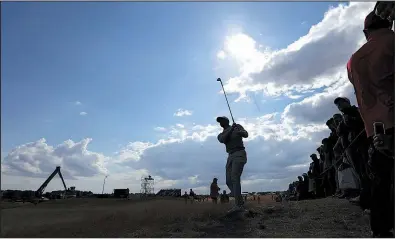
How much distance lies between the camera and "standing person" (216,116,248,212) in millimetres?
8006

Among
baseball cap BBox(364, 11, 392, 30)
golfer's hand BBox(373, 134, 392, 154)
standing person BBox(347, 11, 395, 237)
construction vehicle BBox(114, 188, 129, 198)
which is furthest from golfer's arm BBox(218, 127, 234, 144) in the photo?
construction vehicle BBox(114, 188, 129, 198)

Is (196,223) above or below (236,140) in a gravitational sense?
below

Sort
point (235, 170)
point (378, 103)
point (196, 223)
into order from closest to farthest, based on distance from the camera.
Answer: point (378, 103), point (196, 223), point (235, 170)

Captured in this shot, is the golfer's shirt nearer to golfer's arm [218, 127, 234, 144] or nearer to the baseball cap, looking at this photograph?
golfer's arm [218, 127, 234, 144]

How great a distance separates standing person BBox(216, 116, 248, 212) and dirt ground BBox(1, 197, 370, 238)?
746mm

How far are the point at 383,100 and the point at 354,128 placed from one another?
2785mm

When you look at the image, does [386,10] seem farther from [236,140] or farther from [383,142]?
[236,140]

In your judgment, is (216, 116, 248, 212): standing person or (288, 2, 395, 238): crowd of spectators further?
(216, 116, 248, 212): standing person

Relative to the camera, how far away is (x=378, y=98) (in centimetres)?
324

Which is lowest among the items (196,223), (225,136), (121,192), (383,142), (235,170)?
(196,223)

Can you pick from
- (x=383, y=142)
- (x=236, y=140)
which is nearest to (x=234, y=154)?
(x=236, y=140)

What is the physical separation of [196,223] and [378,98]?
12.9 feet

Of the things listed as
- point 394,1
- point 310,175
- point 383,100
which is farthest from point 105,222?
point 310,175

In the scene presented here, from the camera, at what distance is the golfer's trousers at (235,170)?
792 centimetres
